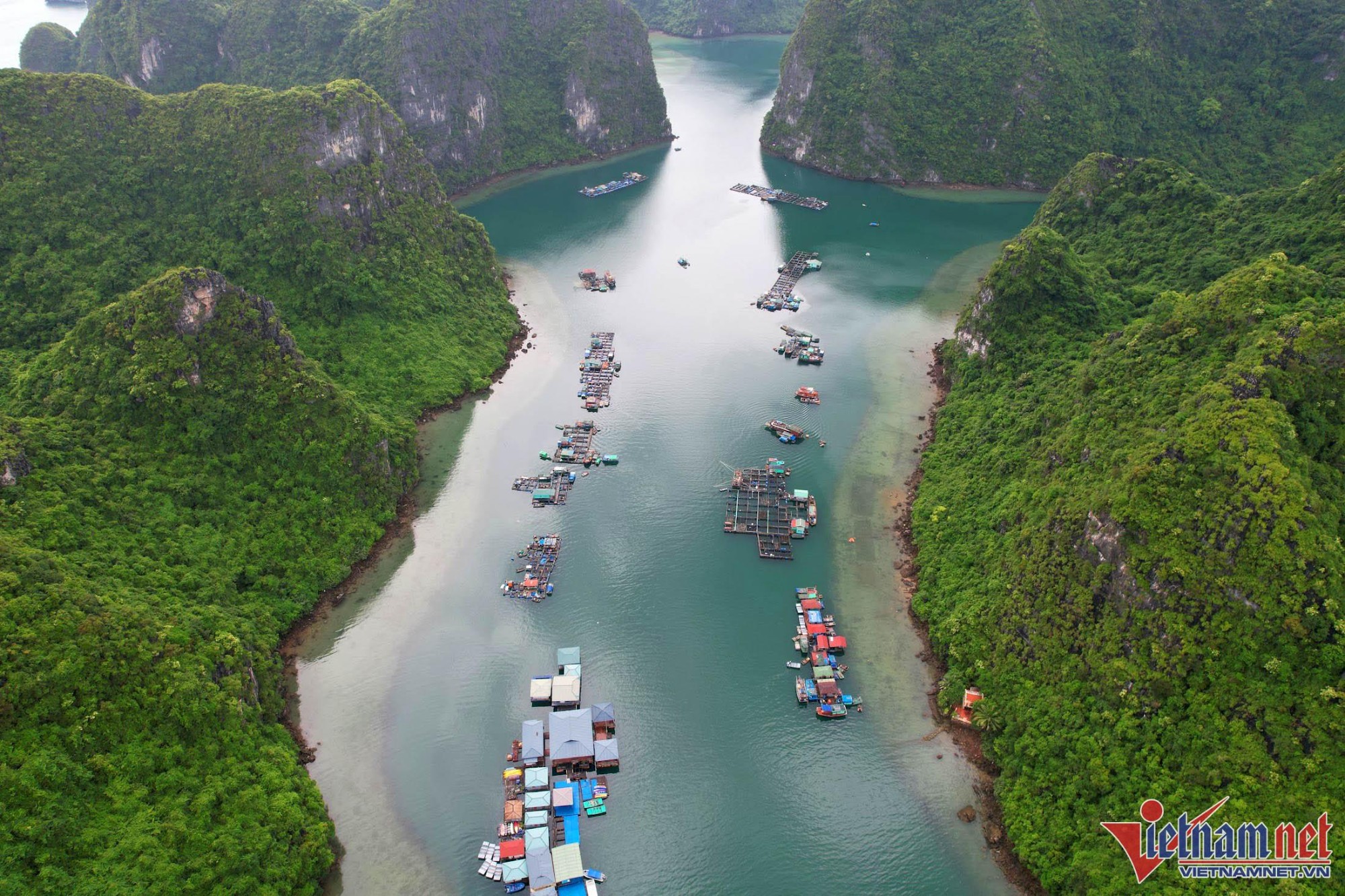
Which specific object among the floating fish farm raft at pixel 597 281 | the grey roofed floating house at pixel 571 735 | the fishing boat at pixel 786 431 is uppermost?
the floating fish farm raft at pixel 597 281

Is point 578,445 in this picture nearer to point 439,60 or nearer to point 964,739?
point 964,739

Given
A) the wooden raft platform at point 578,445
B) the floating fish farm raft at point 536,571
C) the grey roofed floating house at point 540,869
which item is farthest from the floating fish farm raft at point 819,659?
the wooden raft platform at point 578,445

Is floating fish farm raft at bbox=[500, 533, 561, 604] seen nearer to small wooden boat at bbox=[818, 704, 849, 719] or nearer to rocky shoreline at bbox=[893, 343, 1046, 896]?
small wooden boat at bbox=[818, 704, 849, 719]

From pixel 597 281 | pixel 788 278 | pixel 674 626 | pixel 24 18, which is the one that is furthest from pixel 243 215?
pixel 24 18

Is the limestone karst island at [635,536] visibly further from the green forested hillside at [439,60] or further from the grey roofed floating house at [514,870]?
the green forested hillside at [439,60]

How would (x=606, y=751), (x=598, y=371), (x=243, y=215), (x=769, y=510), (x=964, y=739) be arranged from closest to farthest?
(x=606, y=751) < (x=964, y=739) < (x=769, y=510) < (x=243, y=215) < (x=598, y=371)

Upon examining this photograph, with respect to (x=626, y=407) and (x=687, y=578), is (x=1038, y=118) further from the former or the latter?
(x=687, y=578)
